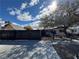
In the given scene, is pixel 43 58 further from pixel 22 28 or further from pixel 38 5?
pixel 22 28

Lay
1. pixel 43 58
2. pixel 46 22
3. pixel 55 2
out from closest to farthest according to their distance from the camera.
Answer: pixel 43 58 < pixel 55 2 < pixel 46 22

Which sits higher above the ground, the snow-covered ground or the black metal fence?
the black metal fence

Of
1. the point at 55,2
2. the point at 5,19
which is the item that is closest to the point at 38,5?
the point at 55,2

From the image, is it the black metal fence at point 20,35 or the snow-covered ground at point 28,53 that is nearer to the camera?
the snow-covered ground at point 28,53

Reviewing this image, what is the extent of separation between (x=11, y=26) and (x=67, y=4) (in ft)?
27.5

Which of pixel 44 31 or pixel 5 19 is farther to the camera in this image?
pixel 44 31

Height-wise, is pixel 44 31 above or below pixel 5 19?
below

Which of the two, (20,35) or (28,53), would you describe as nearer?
(28,53)

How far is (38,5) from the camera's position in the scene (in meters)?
14.6

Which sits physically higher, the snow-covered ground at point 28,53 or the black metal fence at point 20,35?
the black metal fence at point 20,35

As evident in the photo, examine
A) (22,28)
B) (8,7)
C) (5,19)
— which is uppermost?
(8,7)

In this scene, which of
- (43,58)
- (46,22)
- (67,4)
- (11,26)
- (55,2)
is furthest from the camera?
(46,22)

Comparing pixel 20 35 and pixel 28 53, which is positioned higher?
pixel 20 35

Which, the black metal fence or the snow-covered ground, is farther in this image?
the black metal fence
